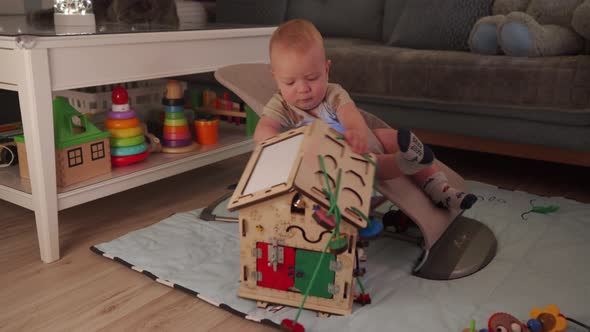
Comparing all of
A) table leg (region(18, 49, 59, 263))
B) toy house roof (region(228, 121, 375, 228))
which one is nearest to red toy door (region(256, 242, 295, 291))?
toy house roof (region(228, 121, 375, 228))

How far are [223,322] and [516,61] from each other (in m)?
1.18

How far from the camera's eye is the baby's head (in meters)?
1.05

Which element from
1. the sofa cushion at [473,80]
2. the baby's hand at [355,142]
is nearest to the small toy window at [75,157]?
the baby's hand at [355,142]

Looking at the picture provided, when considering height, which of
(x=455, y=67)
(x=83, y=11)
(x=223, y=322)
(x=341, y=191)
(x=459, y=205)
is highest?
(x=83, y=11)

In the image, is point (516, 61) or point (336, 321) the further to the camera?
point (516, 61)

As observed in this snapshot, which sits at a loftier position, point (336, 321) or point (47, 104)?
point (47, 104)

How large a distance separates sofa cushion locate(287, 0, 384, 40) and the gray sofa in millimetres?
113

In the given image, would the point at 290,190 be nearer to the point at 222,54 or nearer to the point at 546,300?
the point at 546,300

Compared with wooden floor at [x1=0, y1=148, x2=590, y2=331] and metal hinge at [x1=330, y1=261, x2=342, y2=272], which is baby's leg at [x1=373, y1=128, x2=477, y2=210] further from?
wooden floor at [x1=0, y1=148, x2=590, y2=331]

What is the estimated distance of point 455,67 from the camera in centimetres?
167

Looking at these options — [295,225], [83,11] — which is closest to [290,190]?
[295,225]

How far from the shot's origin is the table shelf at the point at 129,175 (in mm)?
1191

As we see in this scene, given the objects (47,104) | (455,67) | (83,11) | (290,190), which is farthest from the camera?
(455,67)

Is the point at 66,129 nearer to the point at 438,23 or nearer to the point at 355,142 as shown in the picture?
the point at 355,142
